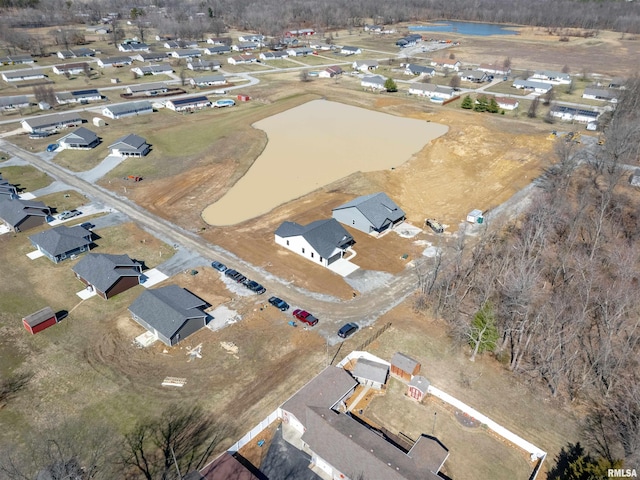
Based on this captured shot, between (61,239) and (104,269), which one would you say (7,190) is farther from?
(104,269)

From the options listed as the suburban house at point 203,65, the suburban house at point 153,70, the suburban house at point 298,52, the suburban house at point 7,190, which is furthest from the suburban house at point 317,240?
the suburban house at point 298,52

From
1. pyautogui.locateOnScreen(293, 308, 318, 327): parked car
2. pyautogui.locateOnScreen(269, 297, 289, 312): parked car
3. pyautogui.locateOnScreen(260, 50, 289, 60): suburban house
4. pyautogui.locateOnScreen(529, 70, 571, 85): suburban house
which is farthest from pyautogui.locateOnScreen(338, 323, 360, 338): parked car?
pyautogui.locateOnScreen(260, 50, 289, 60): suburban house

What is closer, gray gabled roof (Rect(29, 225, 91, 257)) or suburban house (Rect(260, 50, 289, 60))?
gray gabled roof (Rect(29, 225, 91, 257))

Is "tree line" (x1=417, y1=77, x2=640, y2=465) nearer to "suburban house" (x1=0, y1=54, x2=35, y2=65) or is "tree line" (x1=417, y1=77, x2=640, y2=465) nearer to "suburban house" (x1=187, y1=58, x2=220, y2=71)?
"suburban house" (x1=187, y1=58, x2=220, y2=71)

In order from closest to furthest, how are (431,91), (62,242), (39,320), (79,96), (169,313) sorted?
1. (169,313)
2. (39,320)
3. (62,242)
4. (79,96)
5. (431,91)

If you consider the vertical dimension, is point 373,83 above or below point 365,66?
below

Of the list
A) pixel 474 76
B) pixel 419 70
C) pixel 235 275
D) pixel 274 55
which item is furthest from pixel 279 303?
pixel 274 55
